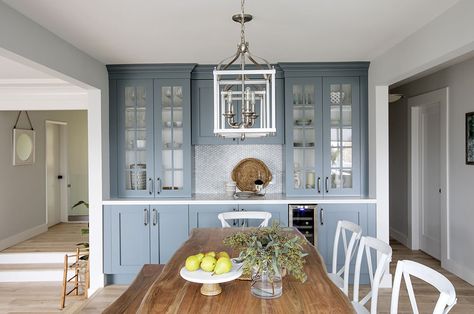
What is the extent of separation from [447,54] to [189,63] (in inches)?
103

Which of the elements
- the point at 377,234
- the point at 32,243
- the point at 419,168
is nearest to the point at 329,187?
the point at 377,234

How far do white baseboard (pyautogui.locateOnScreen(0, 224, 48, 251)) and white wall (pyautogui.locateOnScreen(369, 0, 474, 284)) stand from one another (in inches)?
201

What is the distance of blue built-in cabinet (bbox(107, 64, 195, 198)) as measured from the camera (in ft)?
14.5

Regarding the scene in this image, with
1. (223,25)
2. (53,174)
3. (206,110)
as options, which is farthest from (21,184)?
(223,25)

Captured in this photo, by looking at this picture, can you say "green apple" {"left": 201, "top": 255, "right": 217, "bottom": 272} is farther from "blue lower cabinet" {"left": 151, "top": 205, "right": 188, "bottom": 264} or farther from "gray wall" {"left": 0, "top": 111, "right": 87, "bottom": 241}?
"gray wall" {"left": 0, "top": 111, "right": 87, "bottom": 241}

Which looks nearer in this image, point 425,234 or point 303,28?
point 303,28

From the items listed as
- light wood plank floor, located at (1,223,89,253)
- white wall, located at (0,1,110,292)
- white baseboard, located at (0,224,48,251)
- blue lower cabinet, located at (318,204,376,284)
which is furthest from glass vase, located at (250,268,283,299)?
white baseboard, located at (0,224,48,251)

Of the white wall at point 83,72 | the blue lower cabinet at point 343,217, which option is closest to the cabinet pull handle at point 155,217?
the white wall at point 83,72

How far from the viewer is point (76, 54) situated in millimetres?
3605

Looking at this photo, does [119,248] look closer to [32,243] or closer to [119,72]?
[119,72]

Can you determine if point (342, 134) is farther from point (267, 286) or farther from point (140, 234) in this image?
point (267, 286)

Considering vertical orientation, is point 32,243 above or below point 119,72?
below

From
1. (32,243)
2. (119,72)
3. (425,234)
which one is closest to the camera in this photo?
(119,72)

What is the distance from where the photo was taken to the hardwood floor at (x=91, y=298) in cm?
360
